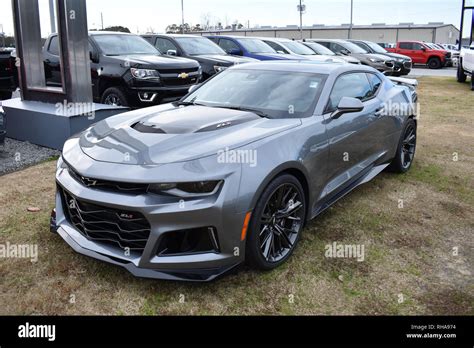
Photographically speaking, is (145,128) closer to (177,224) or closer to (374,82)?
(177,224)

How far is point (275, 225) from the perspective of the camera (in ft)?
10.9

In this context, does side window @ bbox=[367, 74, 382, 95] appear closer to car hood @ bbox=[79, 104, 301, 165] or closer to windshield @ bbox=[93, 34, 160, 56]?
car hood @ bbox=[79, 104, 301, 165]

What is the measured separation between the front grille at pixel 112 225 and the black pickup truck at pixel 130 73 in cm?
484

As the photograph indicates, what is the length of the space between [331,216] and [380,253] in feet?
2.61

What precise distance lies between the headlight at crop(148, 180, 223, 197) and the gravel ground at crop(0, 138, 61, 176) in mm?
3669

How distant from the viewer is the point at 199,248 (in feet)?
9.58

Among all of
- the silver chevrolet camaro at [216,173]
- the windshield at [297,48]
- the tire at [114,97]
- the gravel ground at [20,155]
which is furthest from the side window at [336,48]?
the silver chevrolet camaro at [216,173]

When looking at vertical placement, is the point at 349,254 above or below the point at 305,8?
below

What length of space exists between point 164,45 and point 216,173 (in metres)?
9.04

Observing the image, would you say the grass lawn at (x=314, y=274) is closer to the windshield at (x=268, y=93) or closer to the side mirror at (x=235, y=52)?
the windshield at (x=268, y=93)

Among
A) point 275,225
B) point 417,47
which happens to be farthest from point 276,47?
point 417,47

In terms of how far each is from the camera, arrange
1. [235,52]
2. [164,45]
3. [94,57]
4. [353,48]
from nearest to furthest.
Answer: [94,57]
[164,45]
[235,52]
[353,48]

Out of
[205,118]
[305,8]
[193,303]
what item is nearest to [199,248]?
[193,303]
